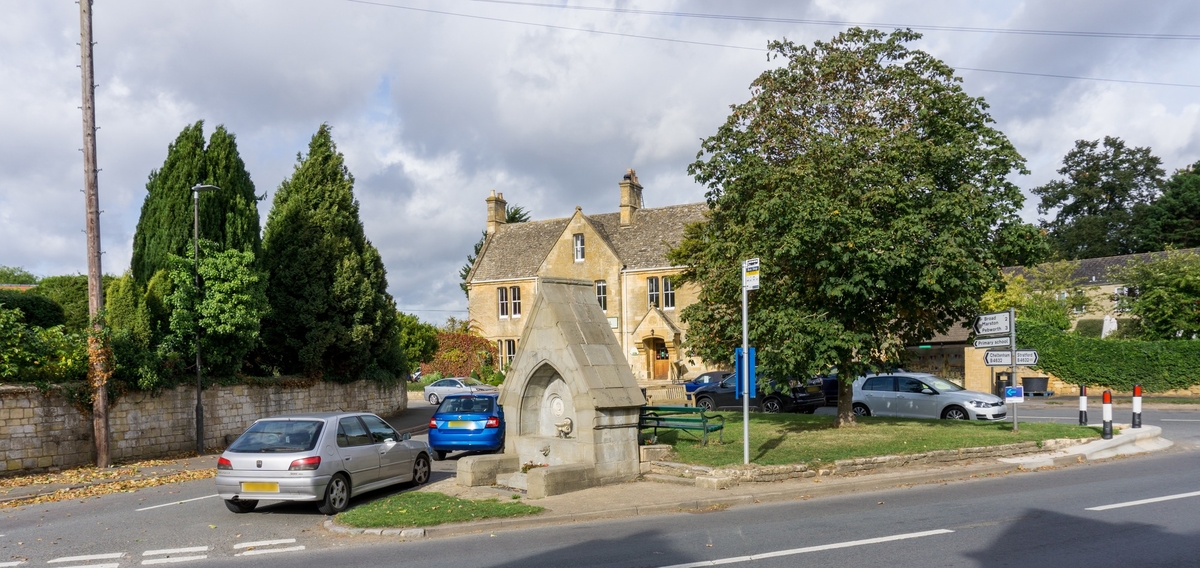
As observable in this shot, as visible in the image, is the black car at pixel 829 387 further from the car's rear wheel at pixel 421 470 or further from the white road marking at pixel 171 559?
the white road marking at pixel 171 559

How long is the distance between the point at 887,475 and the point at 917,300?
189 inches

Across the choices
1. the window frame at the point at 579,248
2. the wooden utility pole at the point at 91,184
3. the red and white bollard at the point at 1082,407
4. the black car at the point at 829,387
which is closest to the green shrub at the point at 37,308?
the wooden utility pole at the point at 91,184

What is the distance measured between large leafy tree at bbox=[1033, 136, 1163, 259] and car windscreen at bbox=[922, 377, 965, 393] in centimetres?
5731

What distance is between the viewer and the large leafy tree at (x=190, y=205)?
22.8m

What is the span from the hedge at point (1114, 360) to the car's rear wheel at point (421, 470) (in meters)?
29.3

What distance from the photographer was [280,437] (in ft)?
38.5

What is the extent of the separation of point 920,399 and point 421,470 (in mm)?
14553

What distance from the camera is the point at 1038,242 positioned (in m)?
16.5

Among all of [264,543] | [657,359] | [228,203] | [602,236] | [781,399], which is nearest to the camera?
[264,543]

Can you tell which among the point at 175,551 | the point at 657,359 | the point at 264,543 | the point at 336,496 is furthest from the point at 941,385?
the point at 657,359

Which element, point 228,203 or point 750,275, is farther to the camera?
point 228,203

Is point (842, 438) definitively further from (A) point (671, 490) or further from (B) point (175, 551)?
(B) point (175, 551)

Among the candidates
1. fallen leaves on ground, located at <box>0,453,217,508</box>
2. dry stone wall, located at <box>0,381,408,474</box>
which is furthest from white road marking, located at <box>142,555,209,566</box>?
dry stone wall, located at <box>0,381,408,474</box>

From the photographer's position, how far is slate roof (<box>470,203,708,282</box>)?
4856 cm
